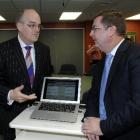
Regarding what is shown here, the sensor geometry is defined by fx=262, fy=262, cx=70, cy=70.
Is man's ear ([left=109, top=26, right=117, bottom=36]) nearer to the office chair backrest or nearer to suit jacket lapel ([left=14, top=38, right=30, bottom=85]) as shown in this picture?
suit jacket lapel ([left=14, top=38, right=30, bottom=85])

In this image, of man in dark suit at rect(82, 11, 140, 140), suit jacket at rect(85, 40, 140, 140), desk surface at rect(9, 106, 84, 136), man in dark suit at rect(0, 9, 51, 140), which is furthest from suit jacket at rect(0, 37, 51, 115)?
suit jacket at rect(85, 40, 140, 140)

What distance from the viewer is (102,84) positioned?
5.63ft

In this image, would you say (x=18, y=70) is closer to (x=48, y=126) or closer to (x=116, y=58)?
(x=48, y=126)

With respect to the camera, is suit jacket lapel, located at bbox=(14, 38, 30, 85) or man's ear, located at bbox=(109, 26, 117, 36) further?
suit jacket lapel, located at bbox=(14, 38, 30, 85)

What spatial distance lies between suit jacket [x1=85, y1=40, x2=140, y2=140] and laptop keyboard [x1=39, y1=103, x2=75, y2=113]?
42cm

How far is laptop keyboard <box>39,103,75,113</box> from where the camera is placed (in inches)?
76.2

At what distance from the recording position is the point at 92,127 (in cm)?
154

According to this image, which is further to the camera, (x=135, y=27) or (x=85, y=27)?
(x=85, y=27)

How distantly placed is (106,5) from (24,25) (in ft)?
15.2

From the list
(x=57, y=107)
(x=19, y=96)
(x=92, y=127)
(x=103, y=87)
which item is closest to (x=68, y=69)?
(x=57, y=107)

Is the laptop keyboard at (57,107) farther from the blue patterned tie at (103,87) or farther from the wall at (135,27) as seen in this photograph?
the wall at (135,27)

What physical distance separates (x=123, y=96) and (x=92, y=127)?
0.85 ft

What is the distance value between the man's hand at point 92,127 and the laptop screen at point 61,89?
493 mm

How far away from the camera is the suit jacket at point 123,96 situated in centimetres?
140
